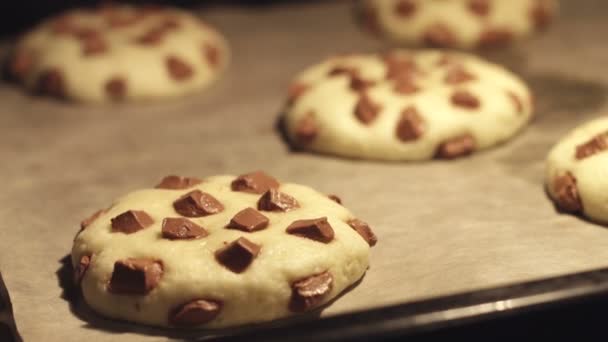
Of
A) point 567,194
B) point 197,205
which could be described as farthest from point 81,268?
point 567,194

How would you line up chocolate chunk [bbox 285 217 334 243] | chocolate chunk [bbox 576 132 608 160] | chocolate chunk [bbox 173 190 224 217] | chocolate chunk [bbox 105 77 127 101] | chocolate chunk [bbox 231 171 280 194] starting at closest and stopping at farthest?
chocolate chunk [bbox 285 217 334 243]
chocolate chunk [bbox 173 190 224 217]
chocolate chunk [bbox 231 171 280 194]
chocolate chunk [bbox 576 132 608 160]
chocolate chunk [bbox 105 77 127 101]

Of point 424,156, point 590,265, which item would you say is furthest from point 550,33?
point 590,265

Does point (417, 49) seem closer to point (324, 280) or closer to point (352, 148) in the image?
point (352, 148)

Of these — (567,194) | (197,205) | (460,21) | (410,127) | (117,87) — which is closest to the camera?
(197,205)

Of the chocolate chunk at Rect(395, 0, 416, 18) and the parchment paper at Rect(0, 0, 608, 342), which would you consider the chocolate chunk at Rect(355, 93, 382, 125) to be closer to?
the parchment paper at Rect(0, 0, 608, 342)

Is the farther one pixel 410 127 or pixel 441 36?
pixel 441 36

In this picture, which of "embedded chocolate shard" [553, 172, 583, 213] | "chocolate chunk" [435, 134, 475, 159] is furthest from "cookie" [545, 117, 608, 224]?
"chocolate chunk" [435, 134, 475, 159]

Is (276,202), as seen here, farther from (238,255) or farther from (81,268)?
(81,268)
